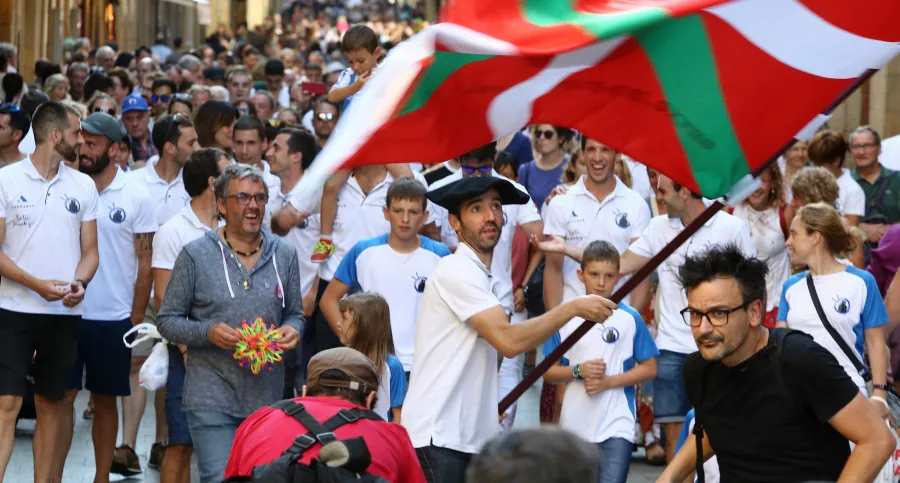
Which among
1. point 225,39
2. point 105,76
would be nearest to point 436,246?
point 105,76

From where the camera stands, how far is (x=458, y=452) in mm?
6375

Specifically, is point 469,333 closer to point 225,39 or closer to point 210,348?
point 210,348

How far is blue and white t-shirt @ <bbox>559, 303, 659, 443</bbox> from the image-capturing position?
8180mm

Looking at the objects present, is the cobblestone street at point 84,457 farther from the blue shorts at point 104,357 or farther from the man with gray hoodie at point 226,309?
the man with gray hoodie at point 226,309

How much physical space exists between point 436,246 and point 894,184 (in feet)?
16.2

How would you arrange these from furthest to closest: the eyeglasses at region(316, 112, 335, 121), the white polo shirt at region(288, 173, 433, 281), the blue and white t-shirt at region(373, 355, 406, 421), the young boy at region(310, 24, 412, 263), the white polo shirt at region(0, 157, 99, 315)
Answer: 1. the eyeglasses at region(316, 112, 335, 121)
2. the white polo shirt at region(288, 173, 433, 281)
3. the young boy at region(310, 24, 412, 263)
4. the white polo shirt at region(0, 157, 99, 315)
5. the blue and white t-shirt at region(373, 355, 406, 421)

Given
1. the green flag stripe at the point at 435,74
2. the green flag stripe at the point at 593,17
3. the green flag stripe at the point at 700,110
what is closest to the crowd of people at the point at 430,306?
the green flag stripe at the point at 700,110

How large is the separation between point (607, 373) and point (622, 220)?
80.8 inches

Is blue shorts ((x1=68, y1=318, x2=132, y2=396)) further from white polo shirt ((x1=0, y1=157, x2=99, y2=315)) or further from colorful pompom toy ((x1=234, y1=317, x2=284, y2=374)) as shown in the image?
colorful pompom toy ((x1=234, y1=317, x2=284, y2=374))

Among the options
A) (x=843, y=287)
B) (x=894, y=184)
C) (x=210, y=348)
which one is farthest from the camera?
(x=894, y=184)

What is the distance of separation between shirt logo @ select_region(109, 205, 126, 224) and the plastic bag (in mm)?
1369

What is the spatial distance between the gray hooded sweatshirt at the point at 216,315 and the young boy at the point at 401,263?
1044 millimetres

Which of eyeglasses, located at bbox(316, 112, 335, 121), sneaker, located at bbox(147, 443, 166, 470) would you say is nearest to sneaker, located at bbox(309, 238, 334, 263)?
sneaker, located at bbox(147, 443, 166, 470)

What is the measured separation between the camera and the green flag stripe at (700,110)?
19.1 feet
